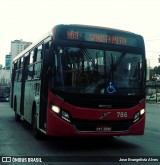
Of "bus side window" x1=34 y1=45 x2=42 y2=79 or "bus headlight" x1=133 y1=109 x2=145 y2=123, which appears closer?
"bus headlight" x1=133 y1=109 x2=145 y2=123

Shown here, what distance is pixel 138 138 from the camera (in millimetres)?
12836

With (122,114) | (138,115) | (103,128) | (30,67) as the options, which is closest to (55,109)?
(103,128)

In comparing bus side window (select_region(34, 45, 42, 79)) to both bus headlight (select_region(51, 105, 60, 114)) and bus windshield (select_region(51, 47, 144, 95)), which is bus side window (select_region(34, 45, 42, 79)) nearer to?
bus windshield (select_region(51, 47, 144, 95))

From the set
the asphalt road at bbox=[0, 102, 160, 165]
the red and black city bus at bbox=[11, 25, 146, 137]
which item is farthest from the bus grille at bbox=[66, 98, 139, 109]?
the asphalt road at bbox=[0, 102, 160, 165]

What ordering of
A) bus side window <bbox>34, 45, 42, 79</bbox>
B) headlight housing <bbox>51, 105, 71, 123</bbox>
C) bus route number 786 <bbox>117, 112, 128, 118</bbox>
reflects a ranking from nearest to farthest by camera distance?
headlight housing <bbox>51, 105, 71, 123</bbox> → bus route number 786 <bbox>117, 112, 128, 118</bbox> → bus side window <bbox>34, 45, 42, 79</bbox>

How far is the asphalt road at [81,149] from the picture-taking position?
8.80 metres

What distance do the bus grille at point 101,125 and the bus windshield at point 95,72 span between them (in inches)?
28.3

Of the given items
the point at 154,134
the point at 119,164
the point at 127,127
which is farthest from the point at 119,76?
the point at 154,134

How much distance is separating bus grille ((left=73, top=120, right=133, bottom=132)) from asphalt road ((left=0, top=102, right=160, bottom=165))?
0.55 metres

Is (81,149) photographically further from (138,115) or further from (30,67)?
(30,67)

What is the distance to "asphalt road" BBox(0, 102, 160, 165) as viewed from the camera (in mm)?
8801

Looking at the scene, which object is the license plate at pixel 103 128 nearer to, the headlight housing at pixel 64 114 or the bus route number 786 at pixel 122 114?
the bus route number 786 at pixel 122 114

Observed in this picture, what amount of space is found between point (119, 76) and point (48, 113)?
1998 millimetres

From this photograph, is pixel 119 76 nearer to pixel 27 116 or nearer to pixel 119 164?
pixel 119 164
